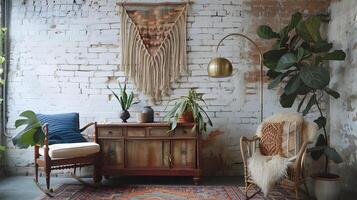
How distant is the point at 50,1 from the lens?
4.46 m

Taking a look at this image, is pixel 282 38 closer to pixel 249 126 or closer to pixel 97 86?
pixel 249 126

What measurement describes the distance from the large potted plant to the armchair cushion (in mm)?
2378

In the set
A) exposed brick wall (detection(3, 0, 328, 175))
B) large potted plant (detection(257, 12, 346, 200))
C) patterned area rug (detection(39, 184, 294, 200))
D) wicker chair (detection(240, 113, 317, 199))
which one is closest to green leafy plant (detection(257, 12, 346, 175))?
large potted plant (detection(257, 12, 346, 200))

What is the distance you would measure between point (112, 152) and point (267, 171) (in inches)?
76.5

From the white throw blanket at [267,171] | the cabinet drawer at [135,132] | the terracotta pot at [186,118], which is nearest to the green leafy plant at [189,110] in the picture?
the terracotta pot at [186,118]

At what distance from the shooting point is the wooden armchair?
3461 mm

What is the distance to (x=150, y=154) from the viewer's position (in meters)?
3.95

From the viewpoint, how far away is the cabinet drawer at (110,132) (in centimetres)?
397

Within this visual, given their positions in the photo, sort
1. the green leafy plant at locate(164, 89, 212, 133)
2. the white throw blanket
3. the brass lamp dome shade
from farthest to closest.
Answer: the green leafy plant at locate(164, 89, 212, 133) < the brass lamp dome shade < the white throw blanket

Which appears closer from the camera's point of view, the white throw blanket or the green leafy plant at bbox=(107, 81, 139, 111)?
the white throw blanket

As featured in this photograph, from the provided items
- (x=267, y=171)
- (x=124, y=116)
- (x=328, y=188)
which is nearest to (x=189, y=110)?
(x=124, y=116)

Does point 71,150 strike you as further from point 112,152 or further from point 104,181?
point 104,181

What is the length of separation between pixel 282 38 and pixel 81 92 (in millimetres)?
2829

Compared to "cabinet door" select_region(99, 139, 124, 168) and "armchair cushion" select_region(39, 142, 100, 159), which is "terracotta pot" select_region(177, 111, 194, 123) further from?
"armchair cushion" select_region(39, 142, 100, 159)
